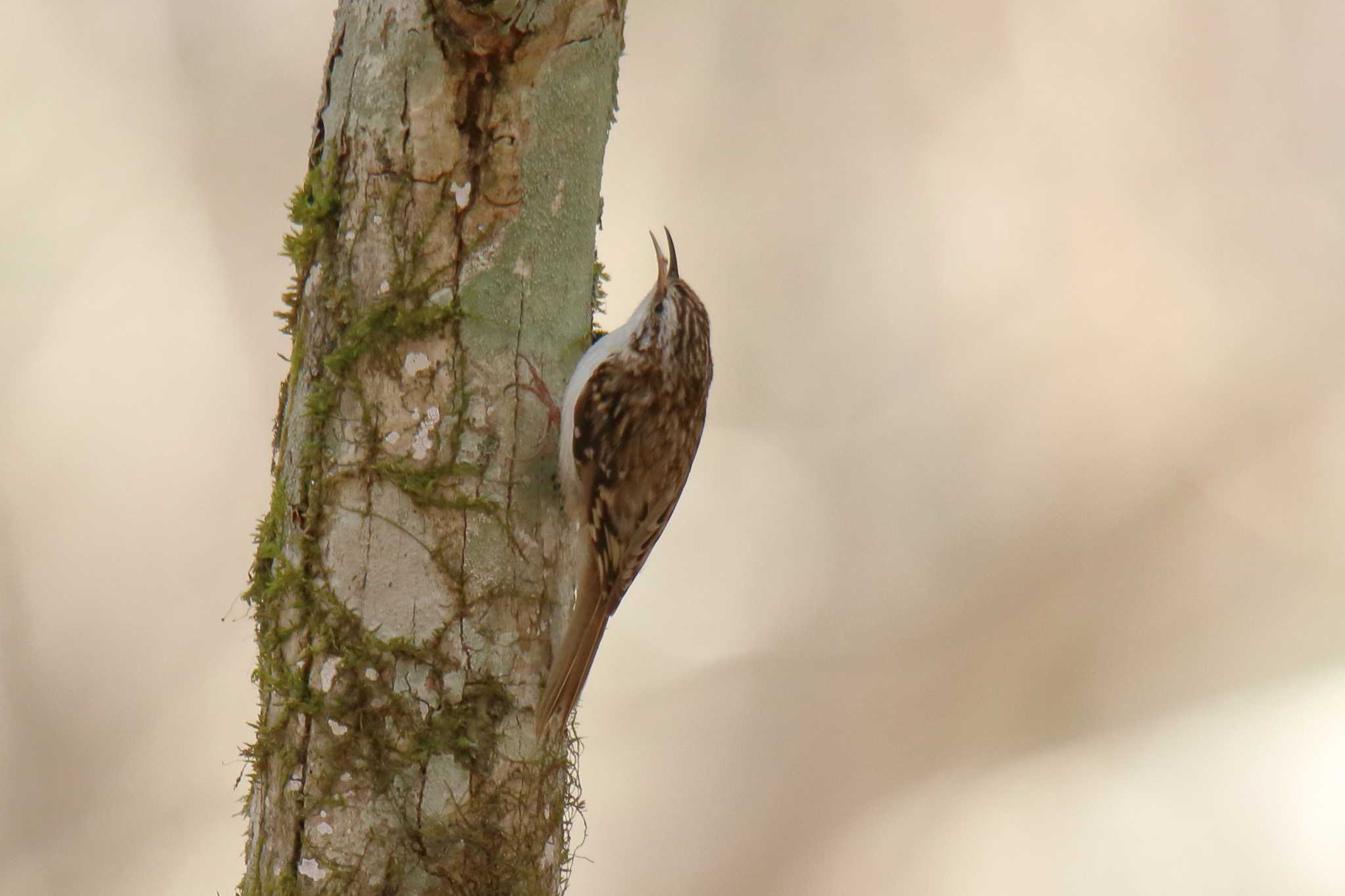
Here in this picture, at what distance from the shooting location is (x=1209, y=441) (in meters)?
5.27

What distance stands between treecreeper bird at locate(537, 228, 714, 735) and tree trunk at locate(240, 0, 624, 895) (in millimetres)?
82

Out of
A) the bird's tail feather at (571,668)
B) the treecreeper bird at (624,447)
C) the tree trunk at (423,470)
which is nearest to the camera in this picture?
the tree trunk at (423,470)

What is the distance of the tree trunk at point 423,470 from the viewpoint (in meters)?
2.03

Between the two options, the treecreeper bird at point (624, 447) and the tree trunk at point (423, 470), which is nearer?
the tree trunk at point (423, 470)

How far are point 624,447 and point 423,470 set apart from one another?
730 millimetres

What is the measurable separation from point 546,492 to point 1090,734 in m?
3.62

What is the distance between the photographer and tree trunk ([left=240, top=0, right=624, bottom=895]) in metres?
2.03

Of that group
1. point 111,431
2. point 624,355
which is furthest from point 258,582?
point 111,431

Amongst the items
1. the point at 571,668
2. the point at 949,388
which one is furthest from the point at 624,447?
the point at 949,388

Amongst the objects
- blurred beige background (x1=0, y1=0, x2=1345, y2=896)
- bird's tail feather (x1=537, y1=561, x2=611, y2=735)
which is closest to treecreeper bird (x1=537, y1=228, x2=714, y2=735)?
bird's tail feather (x1=537, y1=561, x2=611, y2=735)

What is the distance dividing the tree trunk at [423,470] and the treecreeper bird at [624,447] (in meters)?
0.08

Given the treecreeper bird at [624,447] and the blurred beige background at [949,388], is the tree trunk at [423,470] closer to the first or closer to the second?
the treecreeper bird at [624,447]

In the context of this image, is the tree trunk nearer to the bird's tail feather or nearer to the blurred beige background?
the bird's tail feather

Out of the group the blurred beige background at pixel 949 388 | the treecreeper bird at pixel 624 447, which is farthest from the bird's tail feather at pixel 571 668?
the blurred beige background at pixel 949 388
